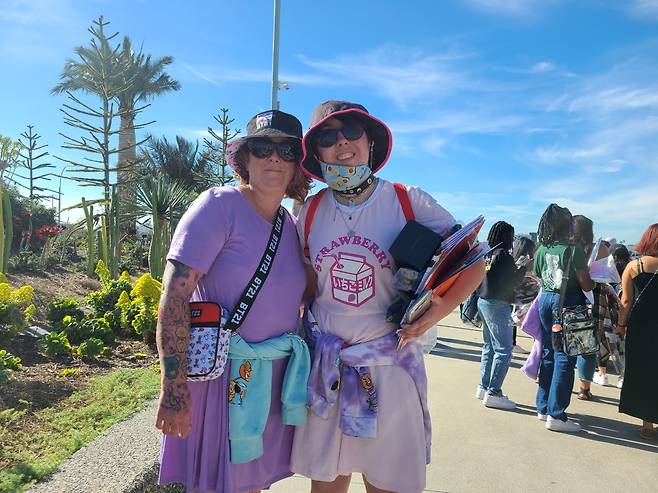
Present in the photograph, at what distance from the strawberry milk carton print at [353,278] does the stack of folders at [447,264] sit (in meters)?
0.19

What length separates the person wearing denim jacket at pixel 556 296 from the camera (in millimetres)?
4180

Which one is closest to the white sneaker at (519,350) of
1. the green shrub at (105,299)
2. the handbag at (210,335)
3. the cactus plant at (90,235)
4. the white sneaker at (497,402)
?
Result: the white sneaker at (497,402)

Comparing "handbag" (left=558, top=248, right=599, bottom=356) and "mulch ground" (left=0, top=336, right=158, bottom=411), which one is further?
"handbag" (left=558, top=248, right=599, bottom=356)

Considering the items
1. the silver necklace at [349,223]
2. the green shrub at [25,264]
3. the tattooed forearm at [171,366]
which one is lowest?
the green shrub at [25,264]

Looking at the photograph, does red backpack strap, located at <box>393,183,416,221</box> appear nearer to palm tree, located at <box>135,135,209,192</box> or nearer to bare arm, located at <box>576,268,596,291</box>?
bare arm, located at <box>576,268,596,291</box>

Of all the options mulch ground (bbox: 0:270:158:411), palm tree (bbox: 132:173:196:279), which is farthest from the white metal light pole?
mulch ground (bbox: 0:270:158:411)

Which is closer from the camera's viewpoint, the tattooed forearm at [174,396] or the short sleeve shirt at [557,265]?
the tattooed forearm at [174,396]

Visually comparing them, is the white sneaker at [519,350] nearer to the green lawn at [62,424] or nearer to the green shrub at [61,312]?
the green lawn at [62,424]

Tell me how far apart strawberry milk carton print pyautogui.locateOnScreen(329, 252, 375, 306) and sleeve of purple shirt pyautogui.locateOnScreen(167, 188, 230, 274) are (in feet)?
1.54

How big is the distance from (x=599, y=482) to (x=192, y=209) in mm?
3242

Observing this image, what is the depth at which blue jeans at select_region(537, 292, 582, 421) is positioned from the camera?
4172mm

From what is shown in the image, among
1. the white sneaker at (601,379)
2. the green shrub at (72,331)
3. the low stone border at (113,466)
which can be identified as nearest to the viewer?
the low stone border at (113,466)

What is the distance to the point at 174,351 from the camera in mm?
1759

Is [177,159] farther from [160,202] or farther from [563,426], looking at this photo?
[563,426]
